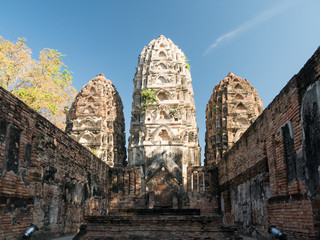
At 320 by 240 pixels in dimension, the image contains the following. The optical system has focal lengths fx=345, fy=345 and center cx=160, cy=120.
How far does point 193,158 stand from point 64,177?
22.1 metres

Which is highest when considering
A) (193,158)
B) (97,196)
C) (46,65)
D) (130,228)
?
(46,65)

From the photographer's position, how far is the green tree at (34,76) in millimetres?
21422

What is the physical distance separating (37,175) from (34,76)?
15845 mm

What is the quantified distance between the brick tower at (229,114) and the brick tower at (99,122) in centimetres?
984

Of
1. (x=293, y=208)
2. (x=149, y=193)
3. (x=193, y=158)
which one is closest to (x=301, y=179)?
(x=293, y=208)

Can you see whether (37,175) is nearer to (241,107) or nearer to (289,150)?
(289,150)

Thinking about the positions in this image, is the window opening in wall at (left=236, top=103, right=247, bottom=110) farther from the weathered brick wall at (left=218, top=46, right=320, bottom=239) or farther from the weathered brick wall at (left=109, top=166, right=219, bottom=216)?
the weathered brick wall at (left=218, top=46, right=320, bottom=239)

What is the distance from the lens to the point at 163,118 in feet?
109

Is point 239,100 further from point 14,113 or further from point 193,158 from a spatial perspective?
point 14,113

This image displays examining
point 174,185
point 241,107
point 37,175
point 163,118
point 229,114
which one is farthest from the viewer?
point 241,107

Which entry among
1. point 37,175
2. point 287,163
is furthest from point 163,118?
point 287,163

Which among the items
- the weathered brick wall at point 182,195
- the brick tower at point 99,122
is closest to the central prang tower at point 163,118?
the brick tower at point 99,122

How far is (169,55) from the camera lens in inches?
1457

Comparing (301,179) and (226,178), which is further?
(226,178)
